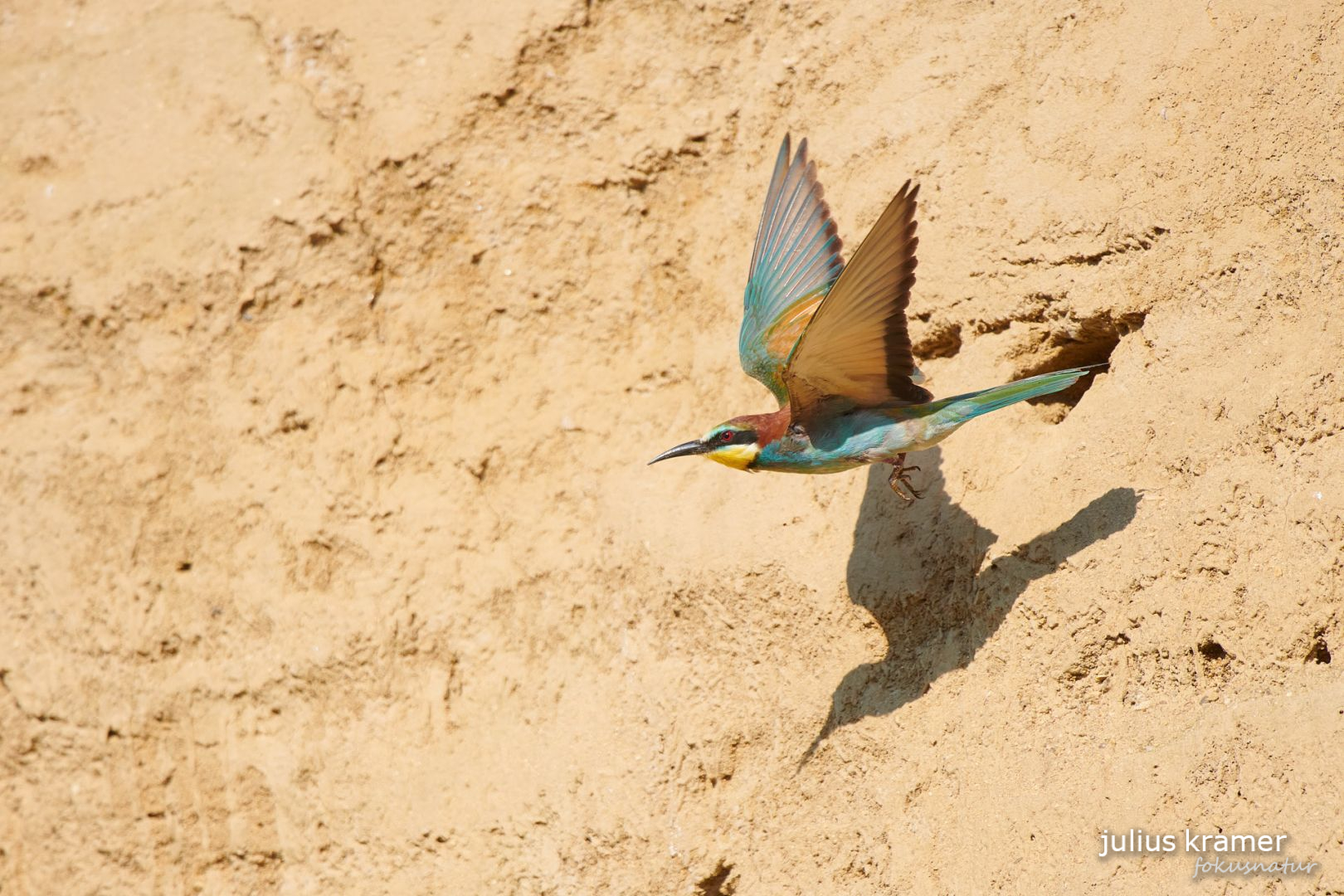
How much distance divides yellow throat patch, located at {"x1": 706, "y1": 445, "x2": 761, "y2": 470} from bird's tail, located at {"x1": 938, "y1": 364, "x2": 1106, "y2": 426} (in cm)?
43

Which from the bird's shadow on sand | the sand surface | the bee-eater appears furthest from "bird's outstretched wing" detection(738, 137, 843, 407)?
the bird's shadow on sand

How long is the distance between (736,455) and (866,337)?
1.54 ft

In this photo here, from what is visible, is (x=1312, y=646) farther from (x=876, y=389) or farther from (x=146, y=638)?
(x=146, y=638)

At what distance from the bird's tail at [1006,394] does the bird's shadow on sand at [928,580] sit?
23 centimetres

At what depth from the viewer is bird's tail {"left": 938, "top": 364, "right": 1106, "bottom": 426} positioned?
2.30 metres

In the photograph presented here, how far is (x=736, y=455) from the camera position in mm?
2648

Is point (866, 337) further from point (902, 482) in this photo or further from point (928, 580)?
point (928, 580)

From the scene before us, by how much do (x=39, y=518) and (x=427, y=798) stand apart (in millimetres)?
1405

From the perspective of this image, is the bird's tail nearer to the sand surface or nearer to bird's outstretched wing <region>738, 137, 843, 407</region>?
the sand surface

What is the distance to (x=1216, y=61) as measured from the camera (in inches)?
A: 97.6

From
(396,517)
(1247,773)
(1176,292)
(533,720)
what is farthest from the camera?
(396,517)

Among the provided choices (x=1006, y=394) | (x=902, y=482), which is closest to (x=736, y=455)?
(x=902, y=482)

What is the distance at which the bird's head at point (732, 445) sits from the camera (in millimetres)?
2609

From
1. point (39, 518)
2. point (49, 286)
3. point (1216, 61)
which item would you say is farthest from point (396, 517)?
point (1216, 61)
